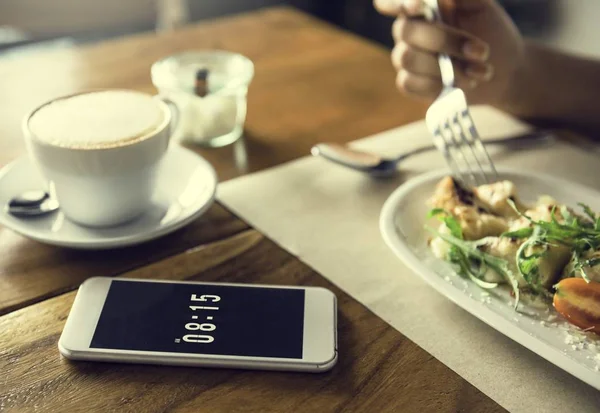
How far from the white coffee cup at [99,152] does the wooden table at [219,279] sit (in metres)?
0.05

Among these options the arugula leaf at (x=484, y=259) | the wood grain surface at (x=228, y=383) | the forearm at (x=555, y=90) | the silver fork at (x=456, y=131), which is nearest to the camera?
the wood grain surface at (x=228, y=383)

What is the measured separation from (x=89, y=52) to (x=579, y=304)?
925mm

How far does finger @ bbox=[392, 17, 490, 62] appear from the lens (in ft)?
2.89

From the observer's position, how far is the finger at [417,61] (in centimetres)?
93

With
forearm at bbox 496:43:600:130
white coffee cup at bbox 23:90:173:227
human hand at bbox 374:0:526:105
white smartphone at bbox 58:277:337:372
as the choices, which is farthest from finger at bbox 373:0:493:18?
white smartphone at bbox 58:277:337:372

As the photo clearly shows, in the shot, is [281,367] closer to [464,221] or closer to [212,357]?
[212,357]

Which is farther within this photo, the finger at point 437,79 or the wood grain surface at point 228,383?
the finger at point 437,79

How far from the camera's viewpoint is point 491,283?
609 mm

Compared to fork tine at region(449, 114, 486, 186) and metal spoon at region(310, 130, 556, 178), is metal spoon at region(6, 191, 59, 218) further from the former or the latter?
fork tine at region(449, 114, 486, 186)

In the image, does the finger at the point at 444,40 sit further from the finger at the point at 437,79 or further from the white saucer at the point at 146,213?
the white saucer at the point at 146,213

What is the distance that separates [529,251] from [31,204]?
0.51 metres

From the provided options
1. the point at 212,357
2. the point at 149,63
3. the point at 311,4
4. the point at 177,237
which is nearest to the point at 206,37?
the point at 149,63

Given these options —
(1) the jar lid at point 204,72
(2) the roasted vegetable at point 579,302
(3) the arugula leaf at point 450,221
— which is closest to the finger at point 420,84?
(1) the jar lid at point 204,72

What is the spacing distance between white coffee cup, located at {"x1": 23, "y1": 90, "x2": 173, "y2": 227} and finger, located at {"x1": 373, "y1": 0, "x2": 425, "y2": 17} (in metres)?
0.40
